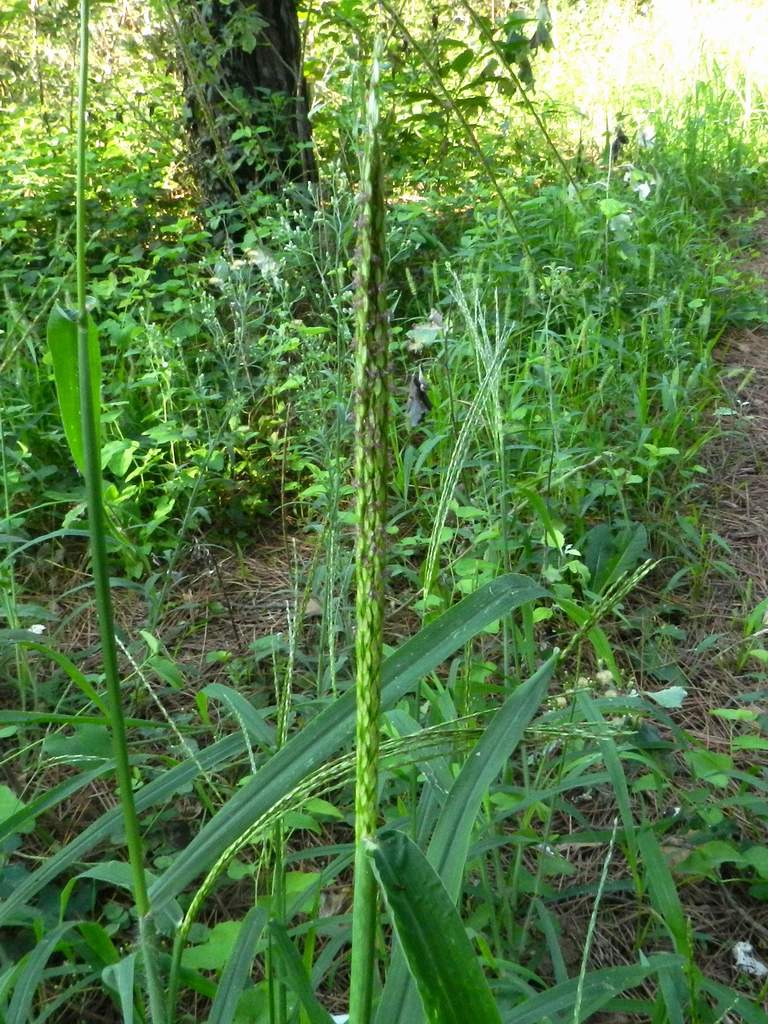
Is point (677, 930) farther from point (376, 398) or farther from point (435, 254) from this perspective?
point (435, 254)

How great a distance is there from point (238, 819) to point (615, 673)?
96 cm

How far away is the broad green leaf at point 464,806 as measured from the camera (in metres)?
0.71

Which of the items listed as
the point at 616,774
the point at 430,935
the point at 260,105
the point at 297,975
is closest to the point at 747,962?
the point at 616,774

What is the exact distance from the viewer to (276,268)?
226cm

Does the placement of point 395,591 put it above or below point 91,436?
below

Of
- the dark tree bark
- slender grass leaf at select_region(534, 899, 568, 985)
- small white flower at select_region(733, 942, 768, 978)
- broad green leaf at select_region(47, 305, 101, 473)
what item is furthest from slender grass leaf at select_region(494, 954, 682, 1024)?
the dark tree bark

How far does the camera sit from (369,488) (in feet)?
1.32

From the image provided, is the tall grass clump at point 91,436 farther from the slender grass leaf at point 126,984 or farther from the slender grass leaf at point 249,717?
the slender grass leaf at point 249,717

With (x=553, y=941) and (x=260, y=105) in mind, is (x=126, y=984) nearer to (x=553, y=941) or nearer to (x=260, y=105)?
(x=553, y=941)

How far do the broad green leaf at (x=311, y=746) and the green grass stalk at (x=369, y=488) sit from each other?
0.21 meters

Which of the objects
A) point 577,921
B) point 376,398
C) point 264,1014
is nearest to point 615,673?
point 577,921

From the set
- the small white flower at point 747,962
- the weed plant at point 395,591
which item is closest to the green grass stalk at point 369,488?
the weed plant at point 395,591

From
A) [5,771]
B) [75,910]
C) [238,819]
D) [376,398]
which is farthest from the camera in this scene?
[5,771]

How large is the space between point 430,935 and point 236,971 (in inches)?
19.8
